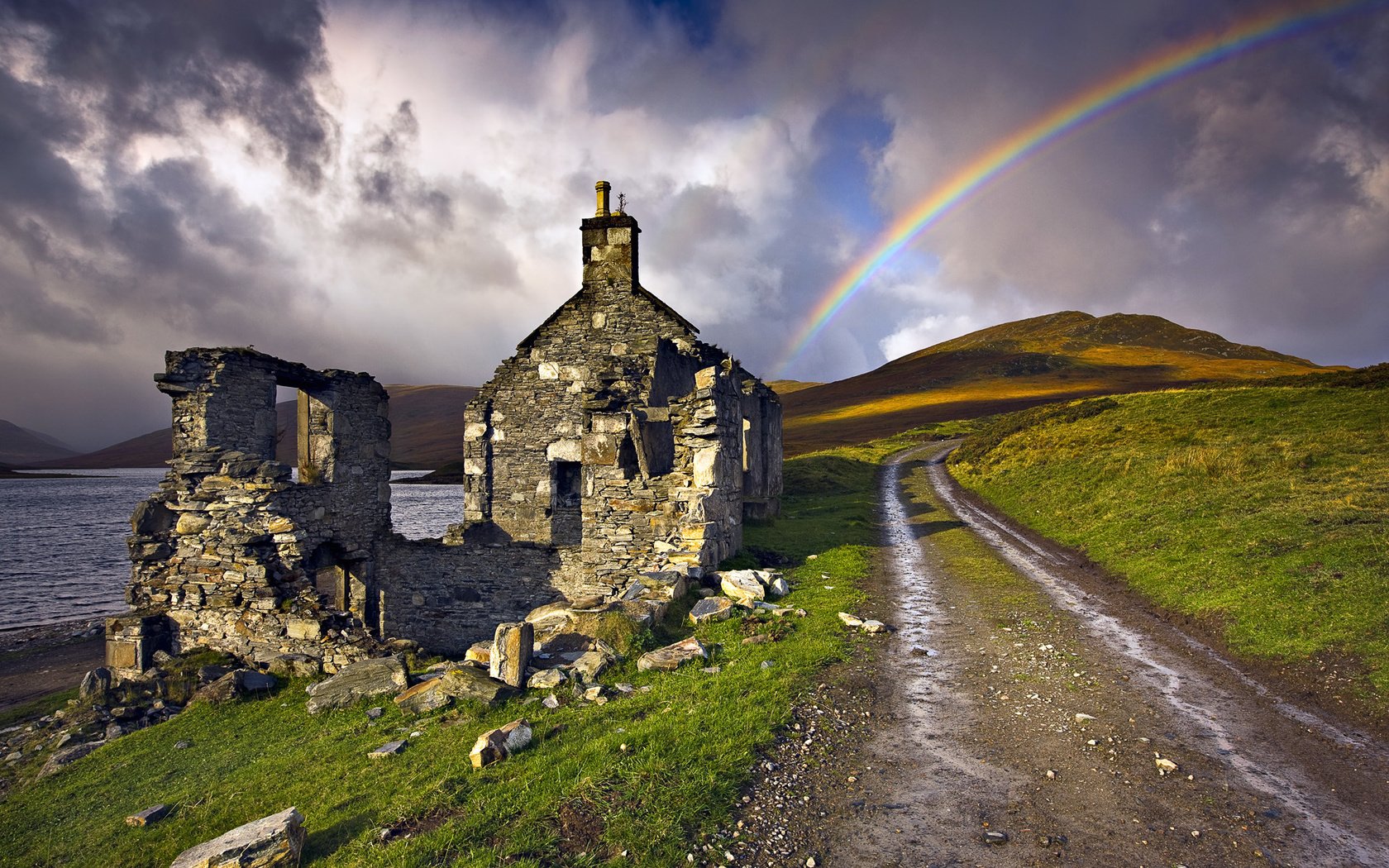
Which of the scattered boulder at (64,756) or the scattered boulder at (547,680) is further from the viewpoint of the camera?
the scattered boulder at (64,756)

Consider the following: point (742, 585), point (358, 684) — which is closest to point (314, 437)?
point (358, 684)

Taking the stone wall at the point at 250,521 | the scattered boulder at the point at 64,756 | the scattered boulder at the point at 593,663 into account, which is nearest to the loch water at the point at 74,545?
the stone wall at the point at 250,521

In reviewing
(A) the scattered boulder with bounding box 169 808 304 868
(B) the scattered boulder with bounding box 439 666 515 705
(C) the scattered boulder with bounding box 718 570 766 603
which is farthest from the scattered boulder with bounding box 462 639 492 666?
(C) the scattered boulder with bounding box 718 570 766 603

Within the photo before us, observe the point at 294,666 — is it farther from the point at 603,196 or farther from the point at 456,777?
the point at 603,196

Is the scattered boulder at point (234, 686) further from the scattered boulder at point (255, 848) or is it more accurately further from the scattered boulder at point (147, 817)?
the scattered boulder at point (255, 848)

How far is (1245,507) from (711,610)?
14.6 meters

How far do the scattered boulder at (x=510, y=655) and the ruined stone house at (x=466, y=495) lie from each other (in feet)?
15.3

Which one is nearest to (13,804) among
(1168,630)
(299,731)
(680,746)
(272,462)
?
(299,731)

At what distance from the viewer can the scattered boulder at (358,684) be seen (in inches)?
339

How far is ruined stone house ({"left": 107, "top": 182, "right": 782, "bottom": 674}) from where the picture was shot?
1239 centimetres

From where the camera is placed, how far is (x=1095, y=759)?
19.3 feet

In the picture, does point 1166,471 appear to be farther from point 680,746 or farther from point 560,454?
point 680,746

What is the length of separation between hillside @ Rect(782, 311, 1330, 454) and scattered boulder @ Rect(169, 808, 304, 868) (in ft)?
217

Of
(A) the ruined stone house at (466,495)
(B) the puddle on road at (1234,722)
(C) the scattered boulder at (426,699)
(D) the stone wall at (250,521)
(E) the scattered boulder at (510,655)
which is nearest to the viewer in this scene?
(B) the puddle on road at (1234,722)
